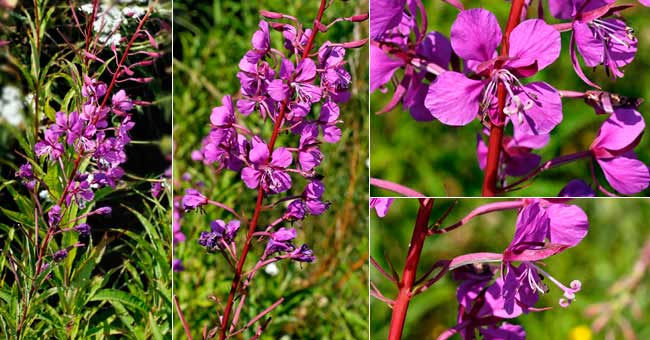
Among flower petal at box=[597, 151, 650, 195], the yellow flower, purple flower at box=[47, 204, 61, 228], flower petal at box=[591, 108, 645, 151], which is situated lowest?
the yellow flower

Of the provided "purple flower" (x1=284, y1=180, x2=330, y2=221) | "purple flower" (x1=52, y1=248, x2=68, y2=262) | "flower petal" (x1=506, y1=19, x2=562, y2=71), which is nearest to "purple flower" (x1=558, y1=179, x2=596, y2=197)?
"flower petal" (x1=506, y1=19, x2=562, y2=71)

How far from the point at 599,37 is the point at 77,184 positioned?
91 cm

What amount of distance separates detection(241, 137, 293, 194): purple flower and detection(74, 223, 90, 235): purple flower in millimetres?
393

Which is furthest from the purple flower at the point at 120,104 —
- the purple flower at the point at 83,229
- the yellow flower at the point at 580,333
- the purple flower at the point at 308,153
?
the yellow flower at the point at 580,333

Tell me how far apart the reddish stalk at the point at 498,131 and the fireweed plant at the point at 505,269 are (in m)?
0.04

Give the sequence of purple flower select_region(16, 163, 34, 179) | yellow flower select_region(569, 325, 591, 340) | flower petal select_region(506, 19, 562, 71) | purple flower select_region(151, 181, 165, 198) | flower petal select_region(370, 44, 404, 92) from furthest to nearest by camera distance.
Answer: yellow flower select_region(569, 325, 591, 340) < purple flower select_region(151, 181, 165, 198) < purple flower select_region(16, 163, 34, 179) < flower petal select_region(370, 44, 404, 92) < flower petal select_region(506, 19, 562, 71)

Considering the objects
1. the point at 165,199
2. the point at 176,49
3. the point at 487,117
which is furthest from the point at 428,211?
the point at 176,49

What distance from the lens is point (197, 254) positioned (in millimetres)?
1924

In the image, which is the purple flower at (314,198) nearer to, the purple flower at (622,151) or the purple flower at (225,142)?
the purple flower at (225,142)

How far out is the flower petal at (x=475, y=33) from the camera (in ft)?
2.83

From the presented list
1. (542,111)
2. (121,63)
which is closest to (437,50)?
(542,111)

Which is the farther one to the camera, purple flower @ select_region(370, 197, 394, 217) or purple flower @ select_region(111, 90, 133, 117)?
purple flower @ select_region(111, 90, 133, 117)

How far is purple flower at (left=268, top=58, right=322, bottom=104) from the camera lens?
3.54 ft

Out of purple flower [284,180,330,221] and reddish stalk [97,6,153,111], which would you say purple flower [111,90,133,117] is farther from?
purple flower [284,180,330,221]
